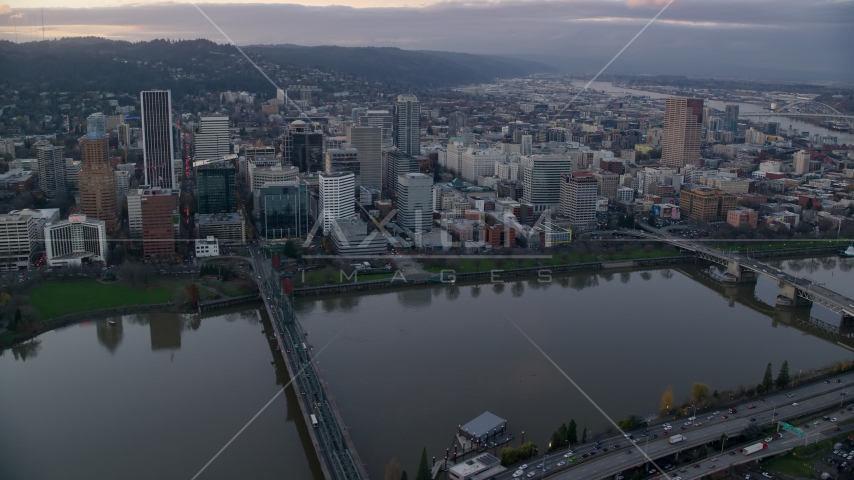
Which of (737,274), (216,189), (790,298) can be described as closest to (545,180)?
(737,274)

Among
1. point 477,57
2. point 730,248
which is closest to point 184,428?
point 730,248

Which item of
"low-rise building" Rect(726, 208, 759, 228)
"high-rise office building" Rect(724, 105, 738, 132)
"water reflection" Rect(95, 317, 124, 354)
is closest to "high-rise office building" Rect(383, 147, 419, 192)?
"low-rise building" Rect(726, 208, 759, 228)

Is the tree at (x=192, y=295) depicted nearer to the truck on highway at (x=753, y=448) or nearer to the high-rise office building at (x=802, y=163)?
the truck on highway at (x=753, y=448)

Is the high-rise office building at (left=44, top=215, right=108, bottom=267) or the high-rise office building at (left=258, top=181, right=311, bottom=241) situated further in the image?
the high-rise office building at (left=258, top=181, right=311, bottom=241)

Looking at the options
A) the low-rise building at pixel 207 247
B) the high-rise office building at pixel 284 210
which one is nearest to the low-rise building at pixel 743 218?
the high-rise office building at pixel 284 210

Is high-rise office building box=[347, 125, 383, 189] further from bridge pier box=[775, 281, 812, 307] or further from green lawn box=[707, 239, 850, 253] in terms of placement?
bridge pier box=[775, 281, 812, 307]
